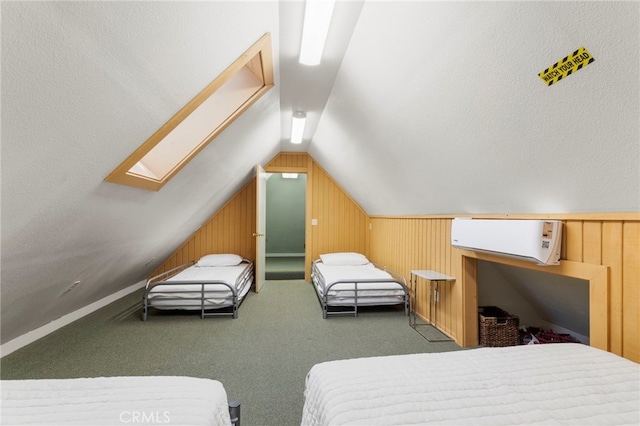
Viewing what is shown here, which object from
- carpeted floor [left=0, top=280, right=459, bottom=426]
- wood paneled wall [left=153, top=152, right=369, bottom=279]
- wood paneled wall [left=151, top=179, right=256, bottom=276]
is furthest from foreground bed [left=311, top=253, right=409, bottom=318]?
wood paneled wall [left=151, top=179, right=256, bottom=276]

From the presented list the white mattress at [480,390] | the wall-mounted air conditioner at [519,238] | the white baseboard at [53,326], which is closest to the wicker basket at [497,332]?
the wall-mounted air conditioner at [519,238]

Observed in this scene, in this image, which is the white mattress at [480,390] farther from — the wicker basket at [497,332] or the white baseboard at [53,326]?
the white baseboard at [53,326]

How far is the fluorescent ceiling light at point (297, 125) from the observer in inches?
135

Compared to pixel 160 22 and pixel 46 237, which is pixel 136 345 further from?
pixel 160 22

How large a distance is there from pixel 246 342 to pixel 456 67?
2727 millimetres

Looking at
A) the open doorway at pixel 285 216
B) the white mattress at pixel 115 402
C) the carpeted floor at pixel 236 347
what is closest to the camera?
the white mattress at pixel 115 402

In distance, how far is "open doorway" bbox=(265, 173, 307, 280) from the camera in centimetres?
761

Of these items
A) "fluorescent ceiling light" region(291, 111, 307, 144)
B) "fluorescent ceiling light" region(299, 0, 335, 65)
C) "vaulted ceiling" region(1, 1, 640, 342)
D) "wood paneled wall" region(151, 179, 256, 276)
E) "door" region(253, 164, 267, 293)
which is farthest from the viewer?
"wood paneled wall" region(151, 179, 256, 276)

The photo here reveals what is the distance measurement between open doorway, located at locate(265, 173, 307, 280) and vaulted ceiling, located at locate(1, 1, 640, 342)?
4832 mm

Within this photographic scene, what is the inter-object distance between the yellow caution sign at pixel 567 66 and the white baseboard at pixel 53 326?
4.16m

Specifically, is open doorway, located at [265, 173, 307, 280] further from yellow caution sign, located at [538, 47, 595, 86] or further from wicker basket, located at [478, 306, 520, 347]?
yellow caution sign, located at [538, 47, 595, 86]

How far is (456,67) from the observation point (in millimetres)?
1539

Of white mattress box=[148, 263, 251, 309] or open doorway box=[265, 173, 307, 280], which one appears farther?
open doorway box=[265, 173, 307, 280]

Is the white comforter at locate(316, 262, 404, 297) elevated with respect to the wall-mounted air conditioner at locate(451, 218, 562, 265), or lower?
lower
